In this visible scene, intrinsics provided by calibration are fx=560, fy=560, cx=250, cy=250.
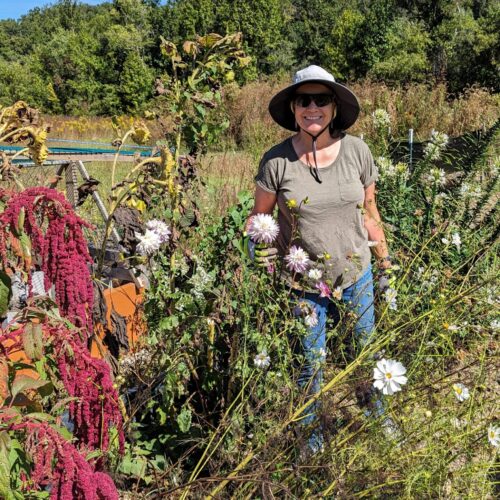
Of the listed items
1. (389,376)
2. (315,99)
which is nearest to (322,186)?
(315,99)

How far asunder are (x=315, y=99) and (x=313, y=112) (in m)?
0.06

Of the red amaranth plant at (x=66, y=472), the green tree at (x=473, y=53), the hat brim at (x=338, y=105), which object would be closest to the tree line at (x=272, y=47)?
the green tree at (x=473, y=53)

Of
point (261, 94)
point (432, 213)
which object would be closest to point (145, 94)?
point (261, 94)

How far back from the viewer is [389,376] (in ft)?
4.06

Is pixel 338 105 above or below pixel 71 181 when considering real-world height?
above

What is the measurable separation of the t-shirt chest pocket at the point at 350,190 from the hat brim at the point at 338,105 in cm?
26

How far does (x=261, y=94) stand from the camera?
1439 cm

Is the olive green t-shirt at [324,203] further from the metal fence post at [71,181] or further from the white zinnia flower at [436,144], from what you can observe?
the metal fence post at [71,181]

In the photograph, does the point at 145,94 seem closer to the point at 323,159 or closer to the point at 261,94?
the point at 261,94

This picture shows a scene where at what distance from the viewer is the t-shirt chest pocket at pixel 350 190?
Result: 6.81 feet

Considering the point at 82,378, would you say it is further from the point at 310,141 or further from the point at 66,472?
the point at 310,141

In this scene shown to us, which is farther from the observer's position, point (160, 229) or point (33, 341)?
point (160, 229)

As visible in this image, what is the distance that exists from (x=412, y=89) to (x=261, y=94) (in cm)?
451

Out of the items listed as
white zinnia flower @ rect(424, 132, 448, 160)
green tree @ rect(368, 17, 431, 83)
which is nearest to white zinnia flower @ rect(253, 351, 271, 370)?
white zinnia flower @ rect(424, 132, 448, 160)
